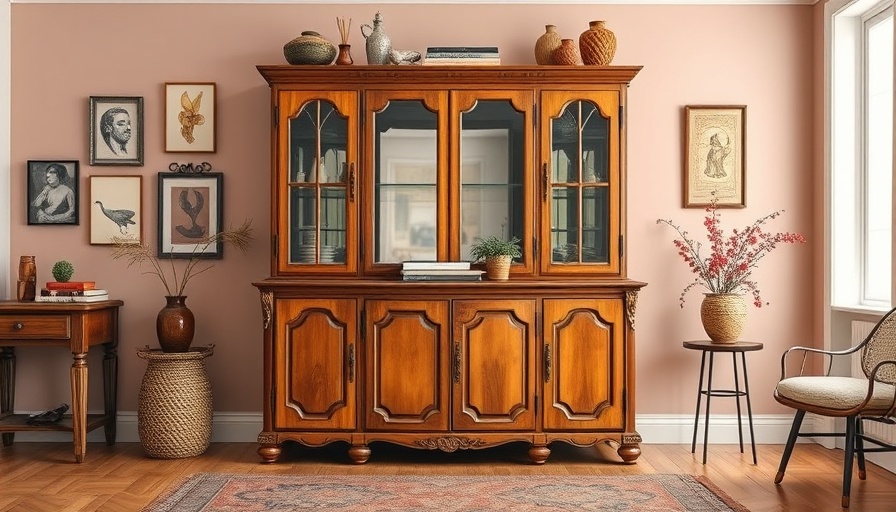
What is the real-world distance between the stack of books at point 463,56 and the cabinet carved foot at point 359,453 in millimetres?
1912

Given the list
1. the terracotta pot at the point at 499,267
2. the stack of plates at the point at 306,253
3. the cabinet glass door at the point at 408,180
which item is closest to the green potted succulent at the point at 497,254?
the terracotta pot at the point at 499,267

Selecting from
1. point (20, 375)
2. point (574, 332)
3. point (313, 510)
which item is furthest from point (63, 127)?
point (574, 332)

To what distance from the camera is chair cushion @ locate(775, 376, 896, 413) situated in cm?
329

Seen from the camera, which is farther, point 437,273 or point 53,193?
point 53,193

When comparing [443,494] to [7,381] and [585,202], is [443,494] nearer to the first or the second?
[585,202]

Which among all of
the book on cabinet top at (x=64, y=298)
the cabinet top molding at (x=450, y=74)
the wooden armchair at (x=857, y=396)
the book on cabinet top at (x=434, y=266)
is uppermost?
the cabinet top molding at (x=450, y=74)

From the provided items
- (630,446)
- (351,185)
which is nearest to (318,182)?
(351,185)

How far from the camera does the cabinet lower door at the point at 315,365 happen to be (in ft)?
A: 13.3

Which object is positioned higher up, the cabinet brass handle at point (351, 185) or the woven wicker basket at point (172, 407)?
the cabinet brass handle at point (351, 185)

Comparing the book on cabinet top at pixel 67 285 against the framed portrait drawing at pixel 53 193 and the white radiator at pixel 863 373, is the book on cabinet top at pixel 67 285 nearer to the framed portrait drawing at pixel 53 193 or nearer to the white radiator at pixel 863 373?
the framed portrait drawing at pixel 53 193

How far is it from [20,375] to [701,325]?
3762 mm

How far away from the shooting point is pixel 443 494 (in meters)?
3.52

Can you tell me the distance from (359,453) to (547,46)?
2.24m

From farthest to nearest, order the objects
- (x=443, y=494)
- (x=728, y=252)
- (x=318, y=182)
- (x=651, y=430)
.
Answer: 1. (x=651, y=430)
2. (x=728, y=252)
3. (x=318, y=182)
4. (x=443, y=494)
